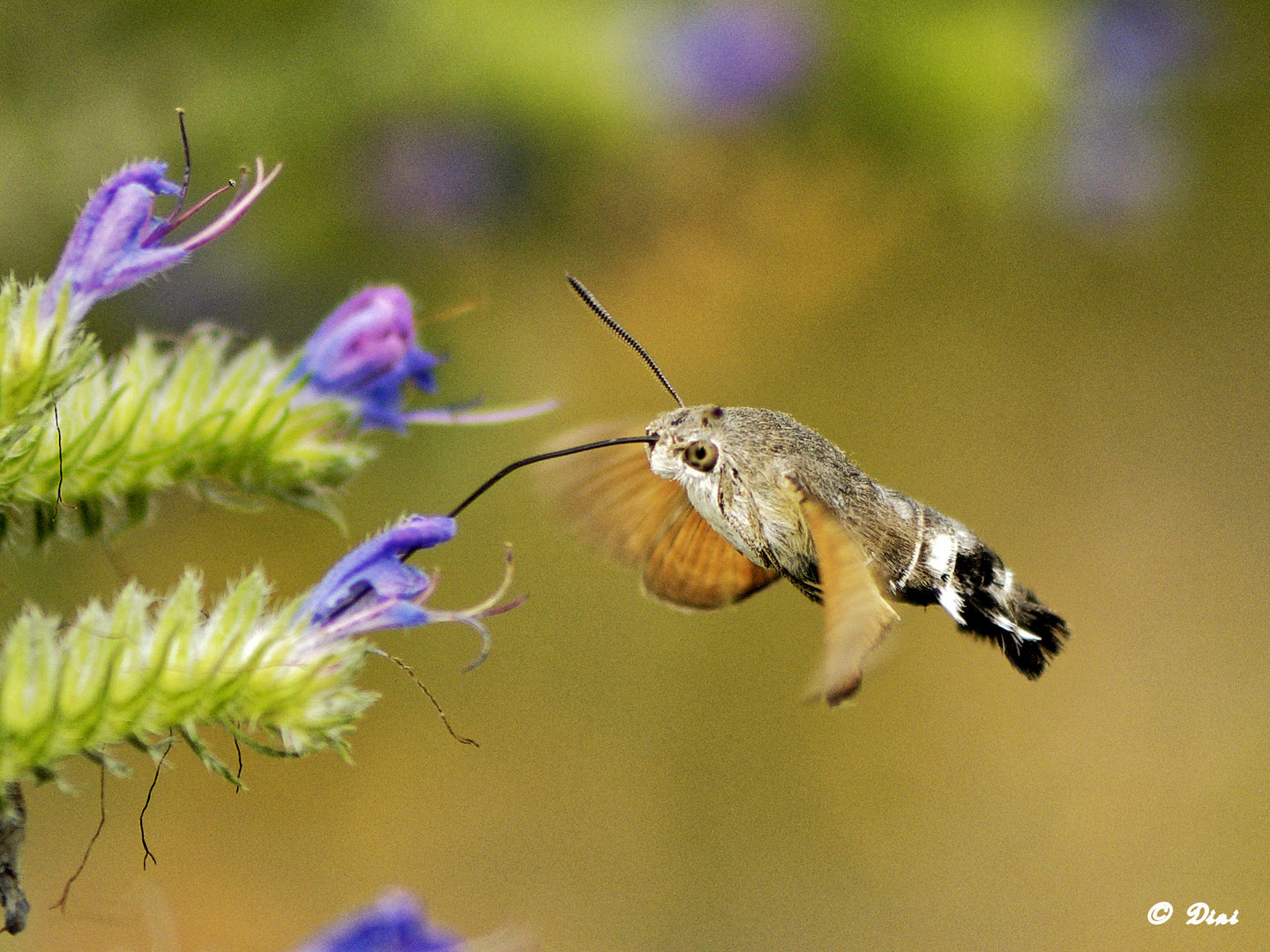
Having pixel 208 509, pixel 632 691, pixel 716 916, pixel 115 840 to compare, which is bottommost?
pixel 115 840

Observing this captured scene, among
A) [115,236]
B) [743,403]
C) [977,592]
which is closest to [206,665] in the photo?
[115,236]

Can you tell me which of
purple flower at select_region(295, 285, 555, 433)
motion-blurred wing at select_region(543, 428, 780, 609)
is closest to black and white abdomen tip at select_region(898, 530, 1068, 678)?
motion-blurred wing at select_region(543, 428, 780, 609)

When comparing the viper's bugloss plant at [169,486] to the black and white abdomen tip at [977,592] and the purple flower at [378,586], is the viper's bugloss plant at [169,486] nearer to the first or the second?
the purple flower at [378,586]

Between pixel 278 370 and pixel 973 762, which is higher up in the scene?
pixel 278 370

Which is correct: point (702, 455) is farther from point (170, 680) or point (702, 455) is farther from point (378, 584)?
→ point (170, 680)

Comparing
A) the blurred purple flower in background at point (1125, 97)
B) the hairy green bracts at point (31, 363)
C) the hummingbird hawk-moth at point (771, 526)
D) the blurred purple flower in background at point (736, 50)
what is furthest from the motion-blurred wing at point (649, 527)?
the blurred purple flower in background at point (1125, 97)

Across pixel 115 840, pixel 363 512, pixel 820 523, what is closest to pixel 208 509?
pixel 363 512

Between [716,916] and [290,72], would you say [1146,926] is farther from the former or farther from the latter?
[290,72]
